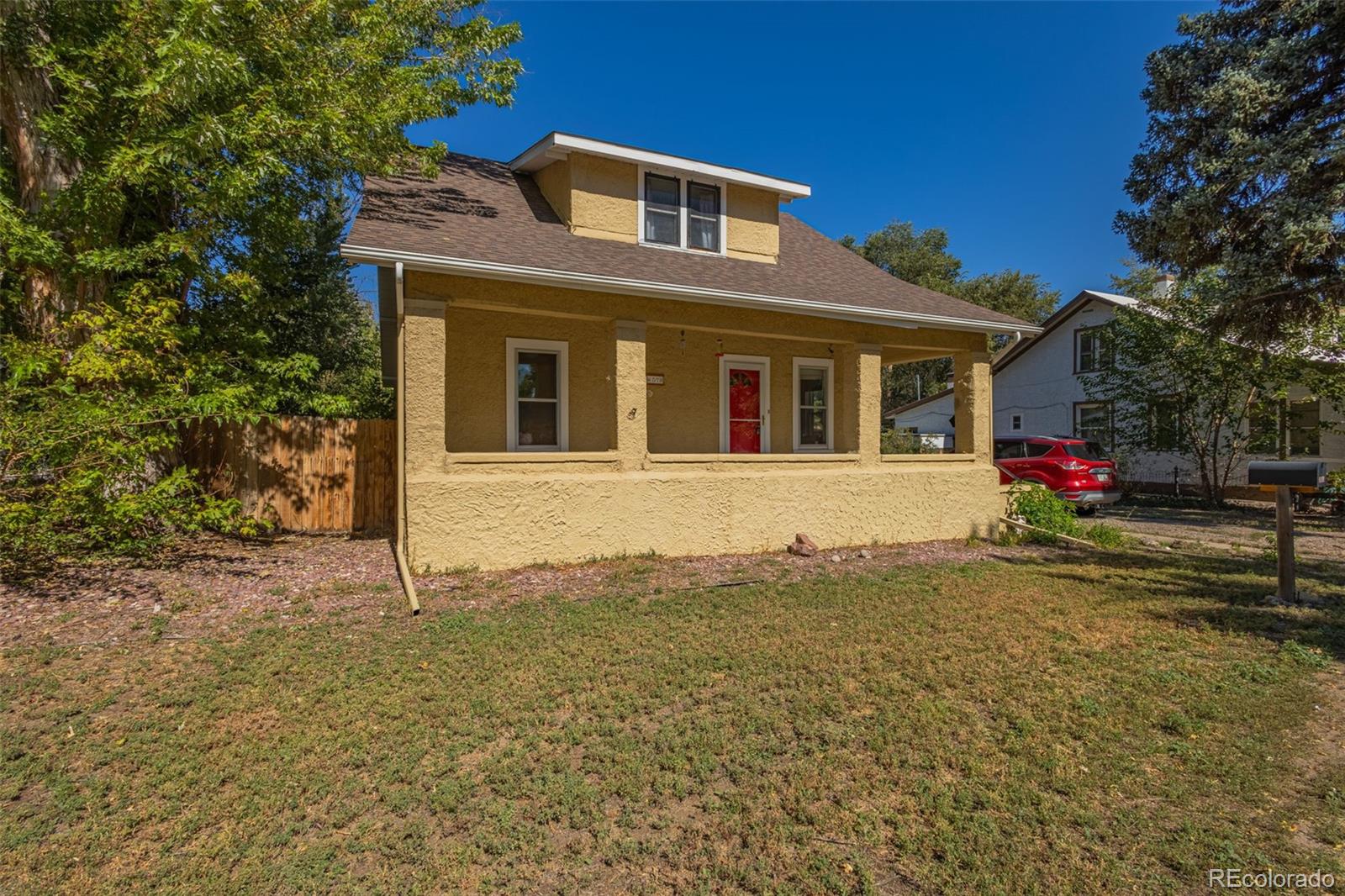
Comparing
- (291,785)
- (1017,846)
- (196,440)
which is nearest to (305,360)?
(196,440)

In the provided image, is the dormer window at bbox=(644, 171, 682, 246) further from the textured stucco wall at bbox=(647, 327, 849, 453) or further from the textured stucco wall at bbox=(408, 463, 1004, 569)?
the textured stucco wall at bbox=(408, 463, 1004, 569)

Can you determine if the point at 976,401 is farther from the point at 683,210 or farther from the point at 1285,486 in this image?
the point at 683,210

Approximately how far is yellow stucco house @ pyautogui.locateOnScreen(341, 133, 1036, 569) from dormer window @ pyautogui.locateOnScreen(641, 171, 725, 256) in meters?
0.03

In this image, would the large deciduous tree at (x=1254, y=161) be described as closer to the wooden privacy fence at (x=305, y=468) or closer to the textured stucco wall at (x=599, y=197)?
the textured stucco wall at (x=599, y=197)

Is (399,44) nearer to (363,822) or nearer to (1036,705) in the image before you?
(363,822)

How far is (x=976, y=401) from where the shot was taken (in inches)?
435

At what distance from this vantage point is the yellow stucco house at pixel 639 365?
24.9ft

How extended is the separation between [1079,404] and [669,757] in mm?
22624

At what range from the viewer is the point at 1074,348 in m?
22.1

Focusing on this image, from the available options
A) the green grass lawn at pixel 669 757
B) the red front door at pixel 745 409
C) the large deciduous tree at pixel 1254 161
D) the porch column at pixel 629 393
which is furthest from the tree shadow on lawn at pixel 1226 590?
the porch column at pixel 629 393

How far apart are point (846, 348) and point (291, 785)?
914cm

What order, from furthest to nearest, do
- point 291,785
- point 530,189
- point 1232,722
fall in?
point 530,189 → point 1232,722 → point 291,785

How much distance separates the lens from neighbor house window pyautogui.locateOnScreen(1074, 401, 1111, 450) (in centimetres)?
1980

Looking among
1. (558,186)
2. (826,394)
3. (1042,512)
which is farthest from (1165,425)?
(558,186)
